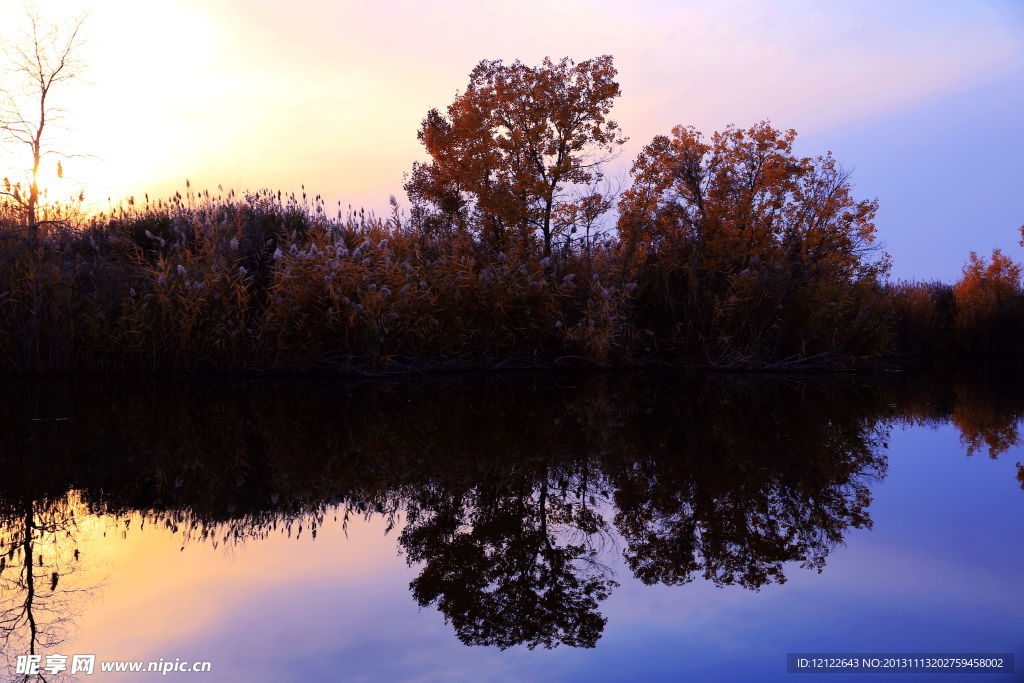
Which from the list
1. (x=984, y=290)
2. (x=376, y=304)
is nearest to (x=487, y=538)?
(x=376, y=304)

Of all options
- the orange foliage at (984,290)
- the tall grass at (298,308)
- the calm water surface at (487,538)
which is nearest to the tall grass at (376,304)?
the tall grass at (298,308)

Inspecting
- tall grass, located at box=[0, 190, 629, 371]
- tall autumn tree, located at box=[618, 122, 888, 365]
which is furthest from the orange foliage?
tall grass, located at box=[0, 190, 629, 371]

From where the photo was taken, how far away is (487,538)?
8.86 ft

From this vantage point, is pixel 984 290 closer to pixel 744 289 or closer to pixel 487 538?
pixel 744 289

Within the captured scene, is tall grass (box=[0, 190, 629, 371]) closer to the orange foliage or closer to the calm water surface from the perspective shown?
the calm water surface

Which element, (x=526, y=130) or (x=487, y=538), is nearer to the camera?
(x=487, y=538)

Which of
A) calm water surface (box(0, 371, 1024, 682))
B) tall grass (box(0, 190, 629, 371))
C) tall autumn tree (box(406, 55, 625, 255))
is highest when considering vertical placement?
tall autumn tree (box(406, 55, 625, 255))

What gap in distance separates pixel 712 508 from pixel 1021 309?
78.9 ft

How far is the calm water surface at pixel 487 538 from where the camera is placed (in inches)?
76.0

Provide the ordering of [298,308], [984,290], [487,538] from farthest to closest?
[984,290]
[298,308]
[487,538]

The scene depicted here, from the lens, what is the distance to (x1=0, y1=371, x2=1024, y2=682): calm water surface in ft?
6.33

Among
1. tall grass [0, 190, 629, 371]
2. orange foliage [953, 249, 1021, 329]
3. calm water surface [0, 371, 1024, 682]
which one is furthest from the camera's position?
orange foliage [953, 249, 1021, 329]

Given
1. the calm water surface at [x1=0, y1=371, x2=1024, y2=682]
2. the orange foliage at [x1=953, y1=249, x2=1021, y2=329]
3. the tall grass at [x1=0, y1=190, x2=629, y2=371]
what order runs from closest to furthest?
Answer: 1. the calm water surface at [x1=0, y1=371, x2=1024, y2=682]
2. the tall grass at [x1=0, y1=190, x2=629, y2=371]
3. the orange foliage at [x1=953, y1=249, x2=1021, y2=329]

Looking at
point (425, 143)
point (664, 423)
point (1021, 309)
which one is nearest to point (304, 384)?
point (664, 423)
